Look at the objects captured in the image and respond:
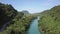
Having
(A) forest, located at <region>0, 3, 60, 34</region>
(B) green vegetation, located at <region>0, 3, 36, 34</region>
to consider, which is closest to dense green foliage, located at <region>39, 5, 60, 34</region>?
(A) forest, located at <region>0, 3, 60, 34</region>

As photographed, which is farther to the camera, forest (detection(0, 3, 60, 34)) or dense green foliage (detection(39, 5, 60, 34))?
dense green foliage (detection(39, 5, 60, 34))

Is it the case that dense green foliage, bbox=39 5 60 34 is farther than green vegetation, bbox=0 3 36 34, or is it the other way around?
dense green foliage, bbox=39 5 60 34

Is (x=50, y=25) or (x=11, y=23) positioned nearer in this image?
(x=50, y=25)

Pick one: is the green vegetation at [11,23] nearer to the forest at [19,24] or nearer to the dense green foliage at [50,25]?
the forest at [19,24]

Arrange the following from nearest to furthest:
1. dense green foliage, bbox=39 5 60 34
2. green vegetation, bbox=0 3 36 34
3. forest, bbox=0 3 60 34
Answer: green vegetation, bbox=0 3 36 34 → forest, bbox=0 3 60 34 → dense green foliage, bbox=39 5 60 34

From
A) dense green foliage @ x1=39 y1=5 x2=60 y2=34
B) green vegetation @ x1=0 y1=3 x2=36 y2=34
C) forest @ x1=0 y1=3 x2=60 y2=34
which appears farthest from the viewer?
dense green foliage @ x1=39 y1=5 x2=60 y2=34

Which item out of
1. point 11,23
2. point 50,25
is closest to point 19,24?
point 11,23

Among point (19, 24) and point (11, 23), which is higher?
point (11, 23)

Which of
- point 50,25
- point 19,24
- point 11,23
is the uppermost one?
point 11,23

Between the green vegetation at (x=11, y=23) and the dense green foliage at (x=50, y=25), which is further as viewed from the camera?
the dense green foliage at (x=50, y=25)

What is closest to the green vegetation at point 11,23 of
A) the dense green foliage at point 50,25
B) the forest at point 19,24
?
the forest at point 19,24

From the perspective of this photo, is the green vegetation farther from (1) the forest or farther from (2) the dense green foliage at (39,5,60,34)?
(2) the dense green foliage at (39,5,60,34)

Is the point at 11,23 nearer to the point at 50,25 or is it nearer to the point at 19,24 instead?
the point at 19,24

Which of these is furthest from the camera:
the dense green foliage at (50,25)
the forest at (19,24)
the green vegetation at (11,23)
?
the dense green foliage at (50,25)
